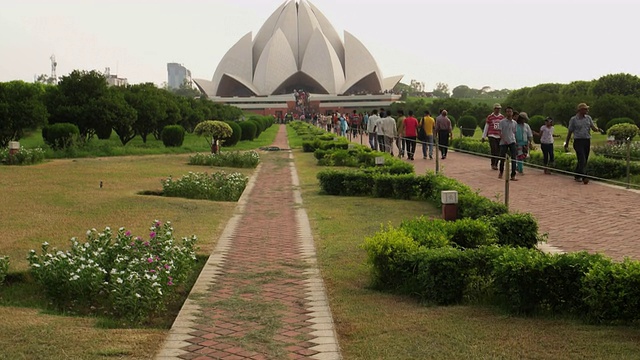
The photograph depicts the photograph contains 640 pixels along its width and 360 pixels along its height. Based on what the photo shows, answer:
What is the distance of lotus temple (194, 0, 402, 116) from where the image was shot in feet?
219

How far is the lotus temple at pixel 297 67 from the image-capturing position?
219ft

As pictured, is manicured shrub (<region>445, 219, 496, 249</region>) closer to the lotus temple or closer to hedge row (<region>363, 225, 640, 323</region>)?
hedge row (<region>363, 225, 640, 323</region>)

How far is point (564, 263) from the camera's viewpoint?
361 cm

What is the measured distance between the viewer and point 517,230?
5.14 m

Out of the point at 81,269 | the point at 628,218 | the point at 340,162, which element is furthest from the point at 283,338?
the point at 340,162

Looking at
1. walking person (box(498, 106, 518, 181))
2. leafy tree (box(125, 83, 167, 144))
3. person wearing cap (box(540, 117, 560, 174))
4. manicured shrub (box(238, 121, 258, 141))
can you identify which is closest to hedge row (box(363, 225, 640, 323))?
walking person (box(498, 106, 518, 181))

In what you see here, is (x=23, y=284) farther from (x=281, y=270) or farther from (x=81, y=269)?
(x=281, y=270)

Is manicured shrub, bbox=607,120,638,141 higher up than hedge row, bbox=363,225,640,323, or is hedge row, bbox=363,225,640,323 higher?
manicured shrub, bbox=607,120,638,141

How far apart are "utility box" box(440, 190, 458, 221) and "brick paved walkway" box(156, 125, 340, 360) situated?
112 cm

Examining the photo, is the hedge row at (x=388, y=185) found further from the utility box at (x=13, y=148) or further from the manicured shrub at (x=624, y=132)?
the manicured shrub at (x=624, y=132)

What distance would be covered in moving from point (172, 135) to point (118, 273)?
15963 millimetres

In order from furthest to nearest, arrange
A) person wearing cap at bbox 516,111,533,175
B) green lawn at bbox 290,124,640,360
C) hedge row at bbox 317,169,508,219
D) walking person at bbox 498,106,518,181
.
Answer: person wearing cap at bbox 516,111,533,175, walking person at bbox 498,106,518,181, hedge row at bbox 317,169,508,219, green lawn at bbox 290,124,640,360

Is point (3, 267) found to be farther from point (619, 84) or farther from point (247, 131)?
point (619, 84)

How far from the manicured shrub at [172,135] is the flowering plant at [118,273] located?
48.7ft
